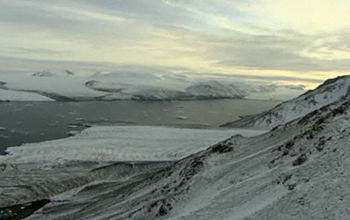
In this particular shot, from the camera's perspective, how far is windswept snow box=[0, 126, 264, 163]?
5425cm

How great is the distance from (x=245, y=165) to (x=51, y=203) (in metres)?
22.0

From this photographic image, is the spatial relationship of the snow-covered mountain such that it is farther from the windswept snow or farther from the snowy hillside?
the snowy hillside

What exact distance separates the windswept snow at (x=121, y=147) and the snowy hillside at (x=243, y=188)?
43.2 feet

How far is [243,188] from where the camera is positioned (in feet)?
65.0

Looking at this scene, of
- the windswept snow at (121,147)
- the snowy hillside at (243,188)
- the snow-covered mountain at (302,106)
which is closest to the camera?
the snowy hillside at (243,188)

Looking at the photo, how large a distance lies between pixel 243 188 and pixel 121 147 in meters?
43.2

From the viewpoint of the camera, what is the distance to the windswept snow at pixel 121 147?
54.2 metres

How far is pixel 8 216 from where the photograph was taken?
34719mm

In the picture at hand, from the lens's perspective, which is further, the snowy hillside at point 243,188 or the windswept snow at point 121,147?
the windswept snow at point 121,147

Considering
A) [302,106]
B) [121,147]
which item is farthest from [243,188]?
[302,106]

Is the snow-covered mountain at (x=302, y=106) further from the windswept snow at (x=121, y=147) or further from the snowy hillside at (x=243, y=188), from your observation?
the snowy hillside at (x=243, y=188)

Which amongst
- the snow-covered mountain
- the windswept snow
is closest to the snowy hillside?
the windswept snow

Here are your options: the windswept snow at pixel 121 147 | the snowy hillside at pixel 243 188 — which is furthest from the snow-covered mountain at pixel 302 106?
the snowy hillside at pixel 243 188

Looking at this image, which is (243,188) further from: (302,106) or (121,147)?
(302,106)
